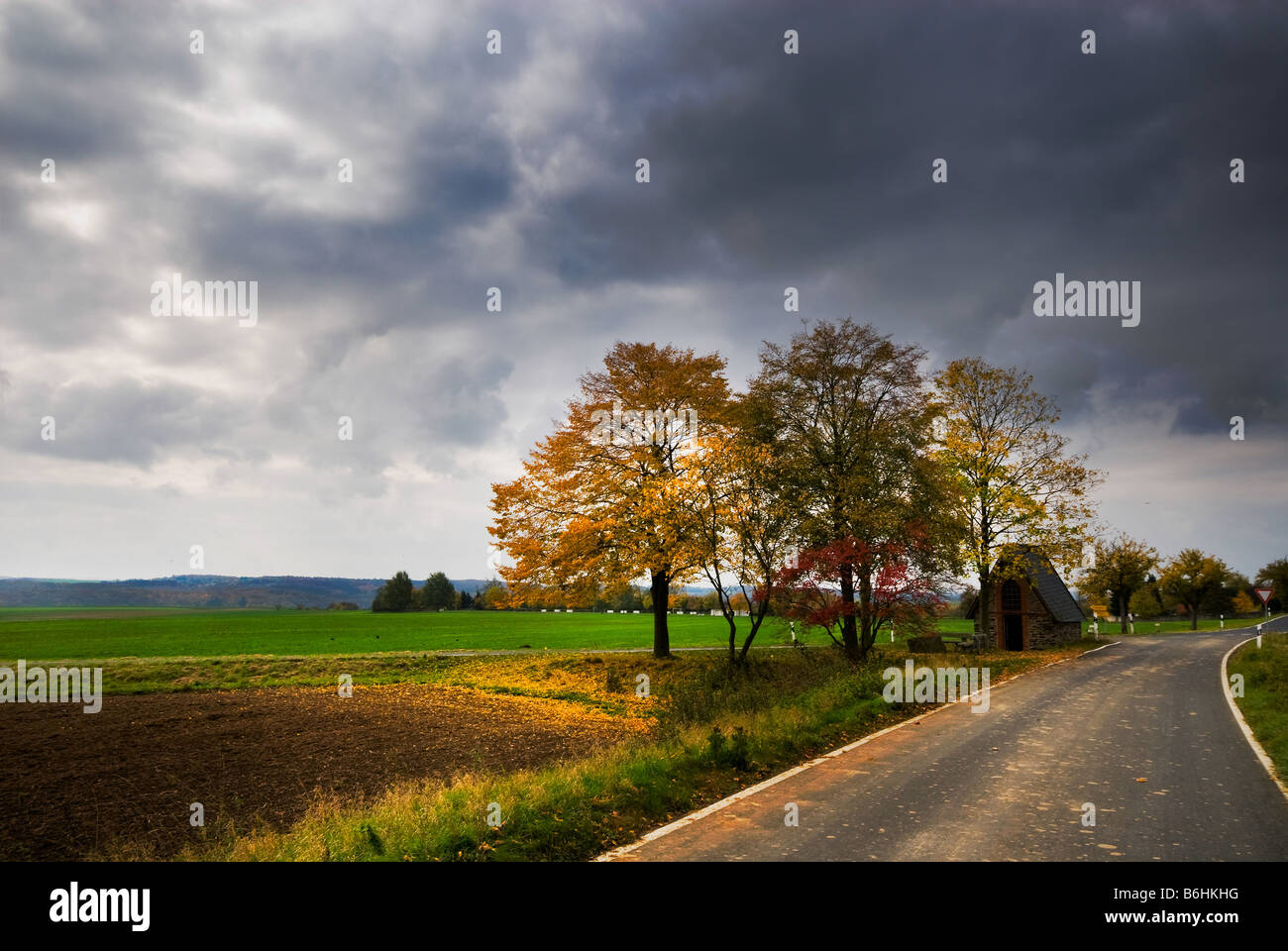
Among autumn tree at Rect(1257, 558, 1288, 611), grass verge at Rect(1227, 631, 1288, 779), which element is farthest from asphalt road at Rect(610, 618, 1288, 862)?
autumn tree at Rect(1257, 558, 1288, 611)

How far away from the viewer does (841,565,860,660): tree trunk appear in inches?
1041

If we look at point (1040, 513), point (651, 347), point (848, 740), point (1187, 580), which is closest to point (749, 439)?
point (651, 347)

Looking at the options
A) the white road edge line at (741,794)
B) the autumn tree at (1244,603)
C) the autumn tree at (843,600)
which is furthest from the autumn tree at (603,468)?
the autumn tree at (1244,603)

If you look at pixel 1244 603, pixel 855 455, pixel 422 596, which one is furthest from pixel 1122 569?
pixel 422 596

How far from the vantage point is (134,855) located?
9047 mm

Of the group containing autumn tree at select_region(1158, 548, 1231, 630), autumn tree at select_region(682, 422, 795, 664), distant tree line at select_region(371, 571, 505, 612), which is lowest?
distant tree line at select_region(371, 571, 505, 612)

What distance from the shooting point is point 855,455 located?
2881cm

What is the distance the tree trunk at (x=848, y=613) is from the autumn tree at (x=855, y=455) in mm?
46

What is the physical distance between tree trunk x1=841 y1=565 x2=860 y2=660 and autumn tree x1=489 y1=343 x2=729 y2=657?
686 centimetres

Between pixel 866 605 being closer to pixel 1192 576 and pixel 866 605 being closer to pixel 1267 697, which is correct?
pixel 1267 697

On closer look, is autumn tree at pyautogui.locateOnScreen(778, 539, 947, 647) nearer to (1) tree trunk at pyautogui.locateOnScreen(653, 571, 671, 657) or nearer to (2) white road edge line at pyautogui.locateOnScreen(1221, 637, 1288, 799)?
(1) tree trunk at pyautogui.locateOnScreen(653, 571, 671, 657)

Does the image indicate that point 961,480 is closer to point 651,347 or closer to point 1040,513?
point 1040,513

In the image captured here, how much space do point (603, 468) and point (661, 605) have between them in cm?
683

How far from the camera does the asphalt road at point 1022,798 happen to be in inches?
298
